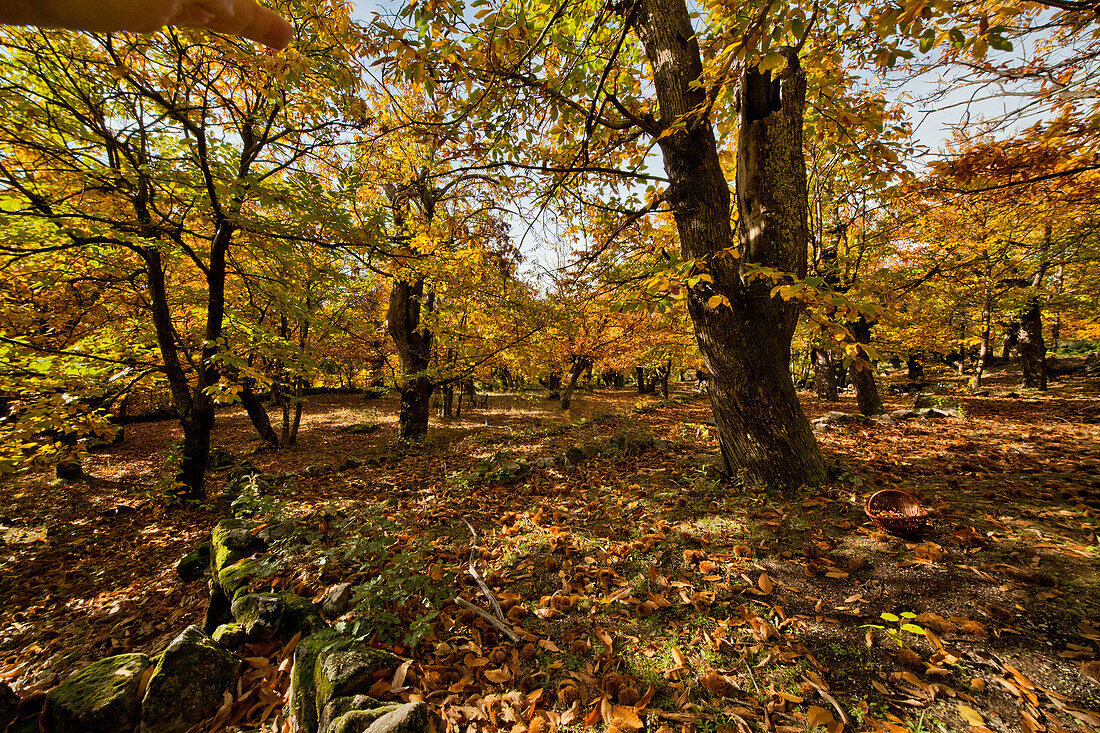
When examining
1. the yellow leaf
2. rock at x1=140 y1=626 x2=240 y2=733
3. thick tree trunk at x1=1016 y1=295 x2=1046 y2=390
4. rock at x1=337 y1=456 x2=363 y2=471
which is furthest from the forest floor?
thick tree trunk at x1=1016 y1=295 x2=1046 y2=390

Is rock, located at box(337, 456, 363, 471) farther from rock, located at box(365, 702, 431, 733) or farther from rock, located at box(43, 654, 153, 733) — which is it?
rock, located at box(365, 702, 431, 733)

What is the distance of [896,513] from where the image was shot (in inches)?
120

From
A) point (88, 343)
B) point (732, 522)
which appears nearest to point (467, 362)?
point (88, 343)

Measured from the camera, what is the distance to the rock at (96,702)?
1986 millimetres

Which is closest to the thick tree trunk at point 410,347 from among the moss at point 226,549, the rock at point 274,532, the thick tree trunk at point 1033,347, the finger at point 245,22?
the moss at point 226,549

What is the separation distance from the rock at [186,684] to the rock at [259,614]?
0.17 m

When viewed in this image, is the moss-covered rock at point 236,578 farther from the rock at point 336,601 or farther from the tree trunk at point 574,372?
the tree trunk at point 574,372

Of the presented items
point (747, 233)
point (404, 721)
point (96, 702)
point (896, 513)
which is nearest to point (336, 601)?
point (96, 702)

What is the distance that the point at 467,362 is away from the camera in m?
8.99

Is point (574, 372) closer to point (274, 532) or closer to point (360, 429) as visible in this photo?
point (360, 429)

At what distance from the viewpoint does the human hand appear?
0.72 m

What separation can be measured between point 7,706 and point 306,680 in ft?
6.44

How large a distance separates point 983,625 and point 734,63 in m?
4.53

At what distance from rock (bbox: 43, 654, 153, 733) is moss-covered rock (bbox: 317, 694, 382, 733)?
4.17ft
